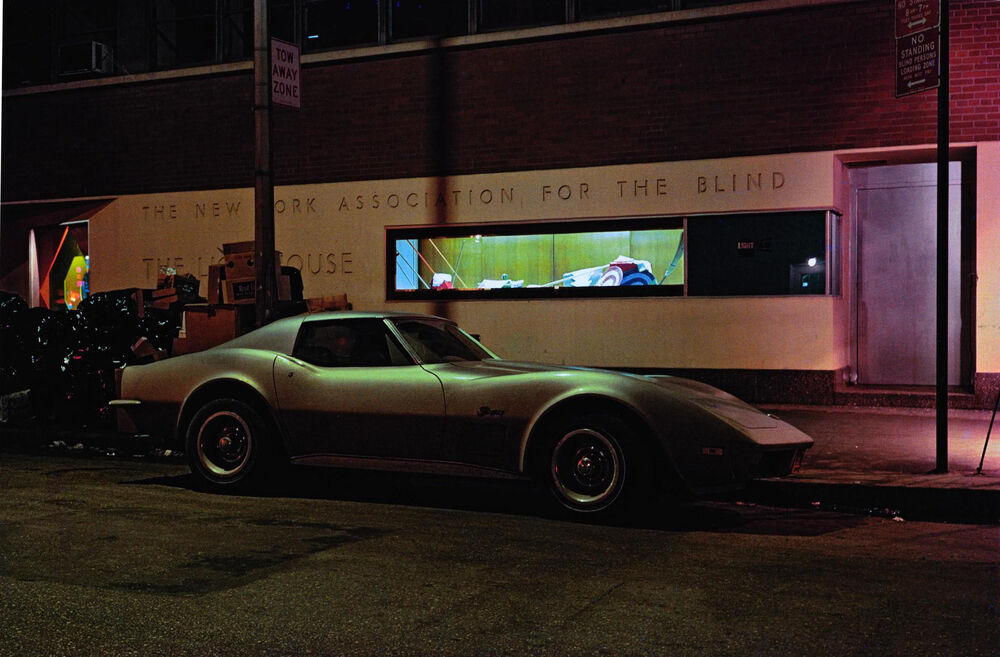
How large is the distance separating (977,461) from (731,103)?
6.16 metres

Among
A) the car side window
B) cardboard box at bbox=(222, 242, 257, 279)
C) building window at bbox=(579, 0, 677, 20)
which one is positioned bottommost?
the car side window

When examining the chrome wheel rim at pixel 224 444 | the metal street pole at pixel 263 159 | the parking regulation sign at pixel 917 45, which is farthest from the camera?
the metal street pole at pixel 263 159

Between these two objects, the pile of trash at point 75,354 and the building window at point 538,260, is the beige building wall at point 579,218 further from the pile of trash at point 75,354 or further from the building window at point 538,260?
the pile of trash at point 75,354

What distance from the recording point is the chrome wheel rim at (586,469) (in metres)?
6.73

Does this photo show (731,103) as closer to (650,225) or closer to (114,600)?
(650,225)

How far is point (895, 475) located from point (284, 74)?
6664 mm

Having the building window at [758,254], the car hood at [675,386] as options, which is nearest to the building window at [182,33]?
the building window at [758,254]

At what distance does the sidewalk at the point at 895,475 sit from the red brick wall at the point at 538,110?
12.9 ft

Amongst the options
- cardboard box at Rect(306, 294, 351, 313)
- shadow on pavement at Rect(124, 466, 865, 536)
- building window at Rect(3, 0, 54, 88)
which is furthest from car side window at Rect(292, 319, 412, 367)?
building window at Rect(3, 0, 54, 88)

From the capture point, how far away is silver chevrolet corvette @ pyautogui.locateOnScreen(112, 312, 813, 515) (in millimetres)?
6652

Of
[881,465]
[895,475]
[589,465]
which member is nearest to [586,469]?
[589,465]

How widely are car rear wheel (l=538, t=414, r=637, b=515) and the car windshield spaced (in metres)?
1.16

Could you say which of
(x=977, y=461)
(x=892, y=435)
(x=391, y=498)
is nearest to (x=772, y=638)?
(x=391, y=498)

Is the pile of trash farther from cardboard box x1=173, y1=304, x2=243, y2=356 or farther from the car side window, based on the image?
the car side window
